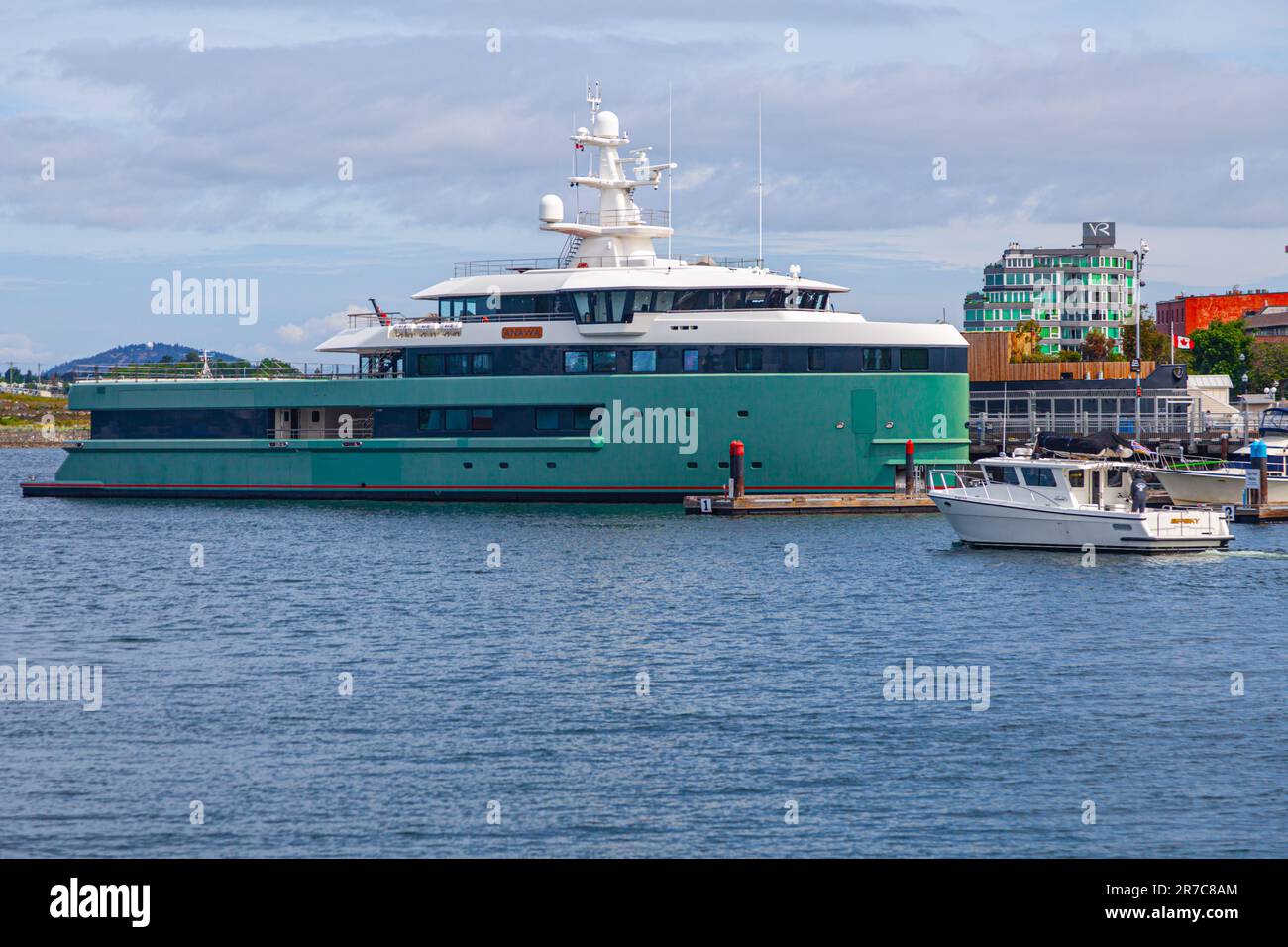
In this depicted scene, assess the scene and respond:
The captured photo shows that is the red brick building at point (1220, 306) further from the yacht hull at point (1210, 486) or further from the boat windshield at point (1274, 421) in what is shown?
the yacht hull at point (1210, 486)

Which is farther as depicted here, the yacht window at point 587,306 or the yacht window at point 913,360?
the yacht window at point 587,306

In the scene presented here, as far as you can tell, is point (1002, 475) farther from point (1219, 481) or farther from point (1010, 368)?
point (1010, 368)

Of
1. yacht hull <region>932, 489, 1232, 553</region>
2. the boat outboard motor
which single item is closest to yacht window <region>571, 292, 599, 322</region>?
yacht hull <region>932, 489, 1232, 553</region>

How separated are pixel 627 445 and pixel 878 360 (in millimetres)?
9069

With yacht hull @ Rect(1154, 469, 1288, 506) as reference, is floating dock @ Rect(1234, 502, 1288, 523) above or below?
below

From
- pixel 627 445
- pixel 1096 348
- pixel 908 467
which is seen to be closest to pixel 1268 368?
pixel 1096 348

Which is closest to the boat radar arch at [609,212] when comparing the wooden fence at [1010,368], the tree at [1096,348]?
the wooden fence at [1010,368]

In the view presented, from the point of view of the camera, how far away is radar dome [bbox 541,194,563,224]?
57.2m

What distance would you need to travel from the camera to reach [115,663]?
88.9ft

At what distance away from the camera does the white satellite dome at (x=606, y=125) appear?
190 feet

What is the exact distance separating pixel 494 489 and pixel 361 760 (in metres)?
35.8

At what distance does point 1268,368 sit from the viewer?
407ft

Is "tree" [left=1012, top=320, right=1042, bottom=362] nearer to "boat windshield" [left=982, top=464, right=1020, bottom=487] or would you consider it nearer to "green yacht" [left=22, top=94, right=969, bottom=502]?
"green yacht" [left=22, top=94, right=969, bottom=502]

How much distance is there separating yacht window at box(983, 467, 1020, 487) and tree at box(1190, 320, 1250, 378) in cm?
9101
